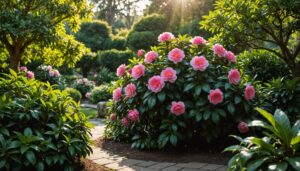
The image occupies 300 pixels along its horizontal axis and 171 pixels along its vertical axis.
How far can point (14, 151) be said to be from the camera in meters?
3.22

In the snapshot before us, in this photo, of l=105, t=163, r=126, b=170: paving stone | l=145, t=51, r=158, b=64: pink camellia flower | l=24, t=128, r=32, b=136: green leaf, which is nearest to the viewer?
l=24, t=128, r=32, b=136: green leaf

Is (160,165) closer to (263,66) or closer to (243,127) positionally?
(243,127)

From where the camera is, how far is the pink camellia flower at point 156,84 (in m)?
4.57

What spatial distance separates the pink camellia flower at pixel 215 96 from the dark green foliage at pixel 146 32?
44.7 ft

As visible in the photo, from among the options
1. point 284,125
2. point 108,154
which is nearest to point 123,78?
point 108,154

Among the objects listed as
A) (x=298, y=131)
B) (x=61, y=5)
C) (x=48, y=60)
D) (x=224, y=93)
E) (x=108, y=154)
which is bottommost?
(x=108, y=154)

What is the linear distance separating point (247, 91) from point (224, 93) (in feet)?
0.98

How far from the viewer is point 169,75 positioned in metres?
4.61

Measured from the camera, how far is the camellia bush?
451 centimetres

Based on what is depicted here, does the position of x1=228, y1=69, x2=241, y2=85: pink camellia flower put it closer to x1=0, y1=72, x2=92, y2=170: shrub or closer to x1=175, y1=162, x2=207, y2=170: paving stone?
x1=175, y1=162, x2=207, y2=170: paving stone

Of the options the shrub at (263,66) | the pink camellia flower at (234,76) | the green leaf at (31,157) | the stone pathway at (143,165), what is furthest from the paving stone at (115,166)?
the shrub at (263,66)

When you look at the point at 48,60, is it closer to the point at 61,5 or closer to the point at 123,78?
the point at 61,5

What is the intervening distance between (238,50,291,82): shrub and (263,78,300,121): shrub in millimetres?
1391

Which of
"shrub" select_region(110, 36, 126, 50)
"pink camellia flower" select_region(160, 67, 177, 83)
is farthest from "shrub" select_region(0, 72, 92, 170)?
"shrub" select_region(110, 36, 126, 50)
